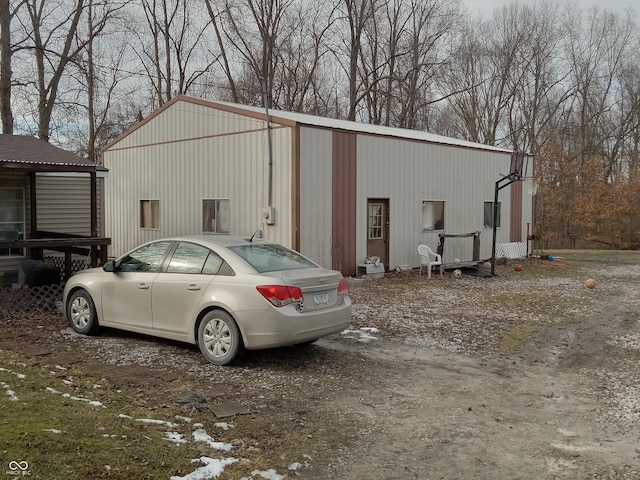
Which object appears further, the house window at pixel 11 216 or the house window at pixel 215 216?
the house window at pixel 215 216

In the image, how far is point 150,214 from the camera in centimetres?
1817

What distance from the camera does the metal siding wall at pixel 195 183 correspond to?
45.7 ft

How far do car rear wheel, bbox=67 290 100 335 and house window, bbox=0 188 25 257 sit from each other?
546 cm

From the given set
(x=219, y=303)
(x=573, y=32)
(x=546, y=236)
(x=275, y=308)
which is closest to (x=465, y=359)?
(x=275, y=308)

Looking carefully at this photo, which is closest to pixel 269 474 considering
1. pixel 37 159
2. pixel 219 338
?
pixel 219 338

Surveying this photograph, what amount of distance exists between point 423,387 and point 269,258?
87.9 inches

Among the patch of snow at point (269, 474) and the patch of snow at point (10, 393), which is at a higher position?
the patch of snow at point (10, 393)

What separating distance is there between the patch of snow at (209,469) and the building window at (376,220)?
37.7 feet

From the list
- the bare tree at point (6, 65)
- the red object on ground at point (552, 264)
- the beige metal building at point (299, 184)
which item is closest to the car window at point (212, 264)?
the beige metal building at point (299, 184)

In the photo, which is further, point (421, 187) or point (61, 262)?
point (421, 187)

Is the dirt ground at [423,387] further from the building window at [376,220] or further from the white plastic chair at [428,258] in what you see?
the building window at [376,220]

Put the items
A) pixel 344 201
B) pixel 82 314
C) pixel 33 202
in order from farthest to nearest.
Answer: pixel 344 201, pixel 33 202, pixel 82 314

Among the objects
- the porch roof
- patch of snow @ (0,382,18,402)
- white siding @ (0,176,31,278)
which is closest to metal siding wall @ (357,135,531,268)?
the porch roof

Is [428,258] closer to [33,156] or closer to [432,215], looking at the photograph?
[432,215]
